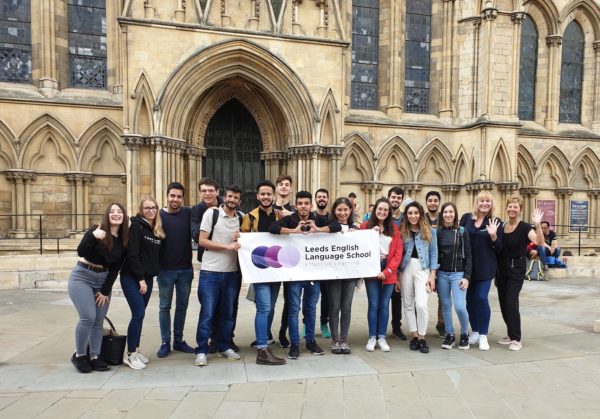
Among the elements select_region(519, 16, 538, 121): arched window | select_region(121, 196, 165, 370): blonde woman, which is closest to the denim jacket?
select_region(121, 196, 165, 370): blonde woman

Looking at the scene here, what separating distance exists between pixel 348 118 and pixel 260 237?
1110 centimetres

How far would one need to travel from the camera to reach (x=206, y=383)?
405 cm

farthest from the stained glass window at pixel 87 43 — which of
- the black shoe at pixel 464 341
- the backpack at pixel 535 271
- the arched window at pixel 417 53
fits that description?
the backpack at pixel 535 271

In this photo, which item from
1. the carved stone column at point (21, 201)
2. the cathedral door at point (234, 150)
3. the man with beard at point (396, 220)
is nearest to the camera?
the man with beard at point (396, 220)

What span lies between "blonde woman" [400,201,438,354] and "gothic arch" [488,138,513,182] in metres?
11.5

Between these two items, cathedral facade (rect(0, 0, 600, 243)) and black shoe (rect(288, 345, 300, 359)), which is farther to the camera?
cathedral facade (rect(0, 0, 600, 243))

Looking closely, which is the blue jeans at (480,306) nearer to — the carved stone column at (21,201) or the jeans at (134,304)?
the jeans at (134,304)

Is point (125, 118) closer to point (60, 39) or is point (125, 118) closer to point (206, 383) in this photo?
point (60, 39)

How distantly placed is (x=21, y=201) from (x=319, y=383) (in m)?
12.3

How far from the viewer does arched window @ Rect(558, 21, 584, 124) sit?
59.1 ft

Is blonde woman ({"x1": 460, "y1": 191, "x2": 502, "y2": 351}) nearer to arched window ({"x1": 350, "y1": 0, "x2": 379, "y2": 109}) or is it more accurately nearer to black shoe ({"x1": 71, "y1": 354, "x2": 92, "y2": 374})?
black shoe ({"x1": 71, "y1": 354, "x2": 92, "y2": 374})

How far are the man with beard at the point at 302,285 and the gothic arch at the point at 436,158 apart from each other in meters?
11.9

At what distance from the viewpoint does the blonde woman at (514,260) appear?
17.1 feet

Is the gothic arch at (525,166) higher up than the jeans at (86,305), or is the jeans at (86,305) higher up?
the gothic arch at (525,166)
